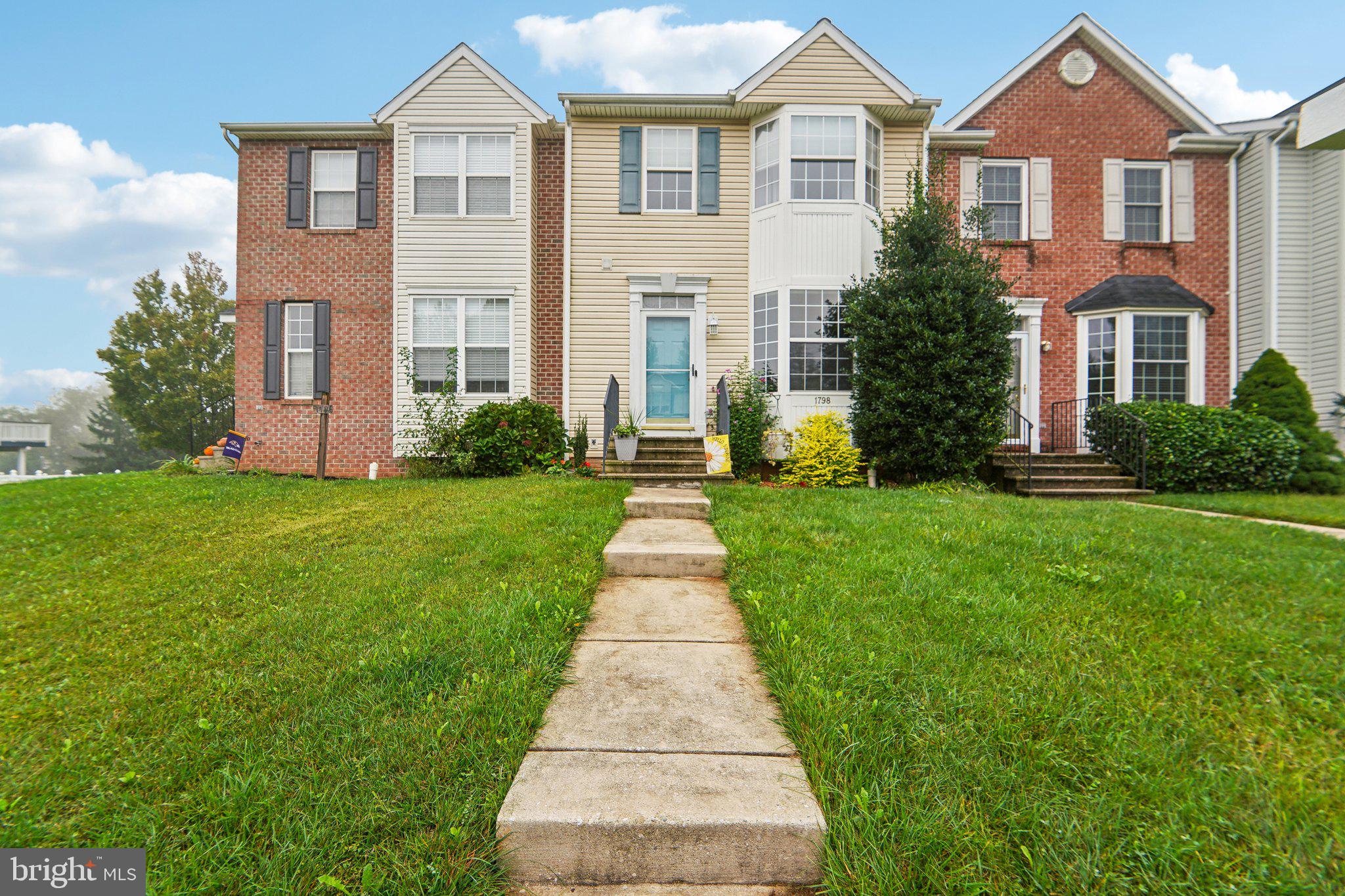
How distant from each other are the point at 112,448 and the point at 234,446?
39.5m

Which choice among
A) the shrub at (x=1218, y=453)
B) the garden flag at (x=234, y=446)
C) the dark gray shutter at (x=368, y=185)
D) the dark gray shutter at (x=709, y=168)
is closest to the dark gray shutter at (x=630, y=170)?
the dark gray shutter at (x=709, y=168)

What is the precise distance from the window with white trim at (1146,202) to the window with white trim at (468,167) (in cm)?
1168

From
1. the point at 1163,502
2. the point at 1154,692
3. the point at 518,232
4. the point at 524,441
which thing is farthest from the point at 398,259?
the point at 1163,502

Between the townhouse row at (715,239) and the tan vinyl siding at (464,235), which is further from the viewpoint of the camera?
the tan vinyl siding at (464,235)

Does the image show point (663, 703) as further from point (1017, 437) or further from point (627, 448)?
point (1017, 437)

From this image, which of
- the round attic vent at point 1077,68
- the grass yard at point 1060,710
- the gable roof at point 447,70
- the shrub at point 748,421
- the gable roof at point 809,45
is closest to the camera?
the grass yard at point 1060,710

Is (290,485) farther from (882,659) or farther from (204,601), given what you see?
(882,659)

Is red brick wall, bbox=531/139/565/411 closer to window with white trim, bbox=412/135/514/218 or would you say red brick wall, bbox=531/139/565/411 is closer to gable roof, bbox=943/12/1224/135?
window with white trim, bbox=412/135/514/218

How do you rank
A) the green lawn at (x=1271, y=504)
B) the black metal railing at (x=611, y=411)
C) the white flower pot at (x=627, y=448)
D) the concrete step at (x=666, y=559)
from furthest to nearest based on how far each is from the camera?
the black metal railing at (x=611, y=411) → the white flower pot at (x=627, y=448) → the green lawn at (x=1271, y=504) → the concrete step at (x=666, y=559)

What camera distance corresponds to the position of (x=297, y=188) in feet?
37.8

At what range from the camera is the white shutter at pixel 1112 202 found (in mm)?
11617

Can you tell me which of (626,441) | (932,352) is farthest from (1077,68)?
(626,441)

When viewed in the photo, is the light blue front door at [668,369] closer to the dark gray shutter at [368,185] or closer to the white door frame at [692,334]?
the white door frame at [692,334]

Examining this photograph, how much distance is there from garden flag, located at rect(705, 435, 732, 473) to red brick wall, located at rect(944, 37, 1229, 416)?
275 inches
